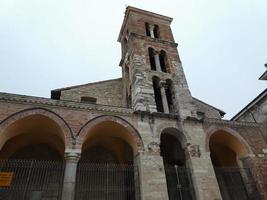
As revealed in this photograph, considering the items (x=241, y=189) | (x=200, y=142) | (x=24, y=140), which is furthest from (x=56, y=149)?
(x=241, y=189)

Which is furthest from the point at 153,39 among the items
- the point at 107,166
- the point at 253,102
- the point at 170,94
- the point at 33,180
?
the point at 33,180

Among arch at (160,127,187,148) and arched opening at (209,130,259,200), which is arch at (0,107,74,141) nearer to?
arch at (160,127,187,148)

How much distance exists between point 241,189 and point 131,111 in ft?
23.5

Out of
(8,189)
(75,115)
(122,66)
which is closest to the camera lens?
(8,189)

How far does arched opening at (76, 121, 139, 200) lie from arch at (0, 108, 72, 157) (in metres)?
1.27

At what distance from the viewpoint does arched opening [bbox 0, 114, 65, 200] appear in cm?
903

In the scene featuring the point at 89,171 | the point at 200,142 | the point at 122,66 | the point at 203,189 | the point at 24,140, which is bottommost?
the point at 203,189

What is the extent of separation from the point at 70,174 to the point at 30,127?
3.17 meters

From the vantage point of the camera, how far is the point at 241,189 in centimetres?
1115

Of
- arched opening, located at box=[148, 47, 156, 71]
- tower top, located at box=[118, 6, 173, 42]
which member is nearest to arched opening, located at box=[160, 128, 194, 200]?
arched opening, located at box=[148, 47, 156, 71]

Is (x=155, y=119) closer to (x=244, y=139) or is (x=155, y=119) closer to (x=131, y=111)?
(x=131, y=111)

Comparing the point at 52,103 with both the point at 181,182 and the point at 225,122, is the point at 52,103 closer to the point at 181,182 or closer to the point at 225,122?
the point at 181,182

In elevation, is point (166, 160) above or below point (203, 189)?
above

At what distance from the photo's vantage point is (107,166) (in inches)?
369
